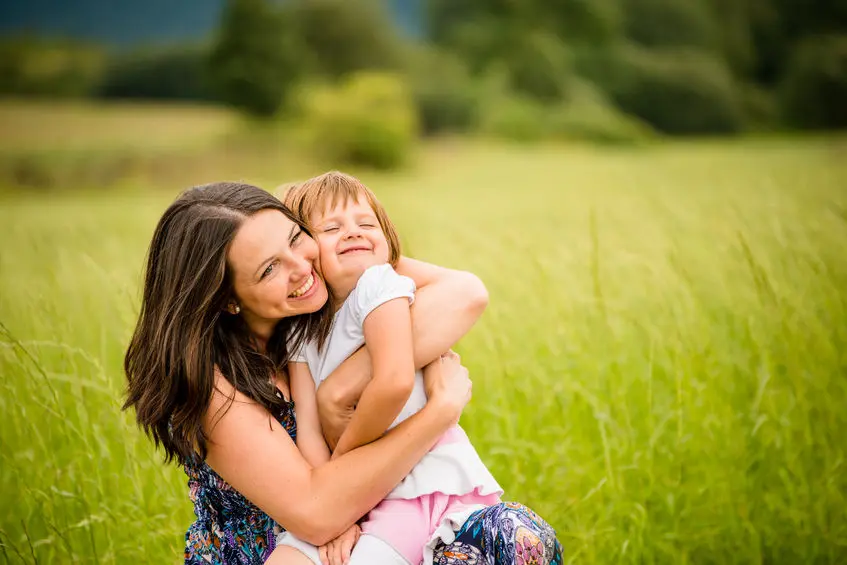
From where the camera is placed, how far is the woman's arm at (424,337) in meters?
1.63

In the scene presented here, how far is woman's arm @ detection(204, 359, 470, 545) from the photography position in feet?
4.98

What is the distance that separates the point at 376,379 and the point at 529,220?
7116 mm

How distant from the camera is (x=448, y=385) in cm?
169

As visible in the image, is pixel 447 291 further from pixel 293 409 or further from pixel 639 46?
pixel 639 46

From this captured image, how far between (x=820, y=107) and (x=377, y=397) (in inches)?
1024

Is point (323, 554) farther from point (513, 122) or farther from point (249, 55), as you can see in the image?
point (513, 122)

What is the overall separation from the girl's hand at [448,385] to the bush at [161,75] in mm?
19389

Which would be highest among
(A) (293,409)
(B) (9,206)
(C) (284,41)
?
(A) (293,409)

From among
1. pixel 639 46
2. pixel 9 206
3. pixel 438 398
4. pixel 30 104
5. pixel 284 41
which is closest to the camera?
pixel 438 398

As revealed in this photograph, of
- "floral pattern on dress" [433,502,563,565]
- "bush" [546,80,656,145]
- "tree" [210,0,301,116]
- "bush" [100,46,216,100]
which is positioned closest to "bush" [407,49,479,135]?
"bush" [546,80,656,145]

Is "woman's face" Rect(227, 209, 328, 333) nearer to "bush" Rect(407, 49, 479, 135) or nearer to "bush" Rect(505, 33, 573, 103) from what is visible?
"bush" Rect(407, 49, 479, 135)

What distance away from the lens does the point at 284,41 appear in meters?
21.5

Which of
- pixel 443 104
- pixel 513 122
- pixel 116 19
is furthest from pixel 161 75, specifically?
pixel 513 122

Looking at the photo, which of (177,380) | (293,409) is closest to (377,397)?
(293,409)
